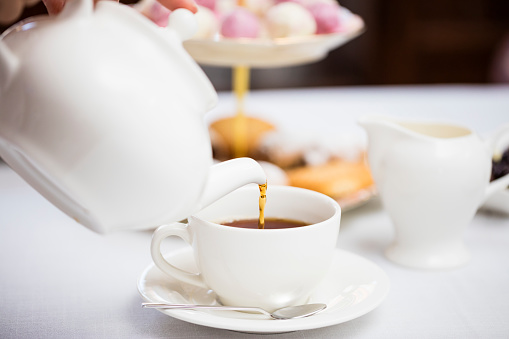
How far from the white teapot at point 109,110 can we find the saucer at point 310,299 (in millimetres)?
126

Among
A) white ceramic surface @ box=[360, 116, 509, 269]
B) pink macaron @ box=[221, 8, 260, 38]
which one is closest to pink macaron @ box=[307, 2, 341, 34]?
pink macaron @ box=[221, 8, 260, 38]

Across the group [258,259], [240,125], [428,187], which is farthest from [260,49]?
[258,259]

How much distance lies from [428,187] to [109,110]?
406 millimetres

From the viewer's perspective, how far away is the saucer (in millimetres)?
495

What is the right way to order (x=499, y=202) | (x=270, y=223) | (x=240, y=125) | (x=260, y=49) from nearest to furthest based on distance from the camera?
1. (x=270, y=223)
2. (x=499, y=202)
3. (x=260, y=49)
4. (x=240, y=125)

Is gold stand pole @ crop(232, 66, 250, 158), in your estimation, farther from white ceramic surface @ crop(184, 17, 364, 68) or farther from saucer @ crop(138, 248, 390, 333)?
saucer @ crop(138, 248, 390, 333)

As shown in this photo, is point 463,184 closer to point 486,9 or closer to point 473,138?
point 473,138

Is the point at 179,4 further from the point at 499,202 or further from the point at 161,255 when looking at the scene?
the point at 499,202

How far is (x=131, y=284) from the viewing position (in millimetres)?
641

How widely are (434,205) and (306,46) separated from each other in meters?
0.41

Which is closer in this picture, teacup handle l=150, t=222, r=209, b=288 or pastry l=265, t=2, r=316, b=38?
teacup handle l=150, t=222, r=209, b=288

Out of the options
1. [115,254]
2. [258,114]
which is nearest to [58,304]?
[115,254]

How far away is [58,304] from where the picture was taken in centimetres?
60

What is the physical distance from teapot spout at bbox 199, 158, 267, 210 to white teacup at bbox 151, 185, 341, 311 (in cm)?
6
